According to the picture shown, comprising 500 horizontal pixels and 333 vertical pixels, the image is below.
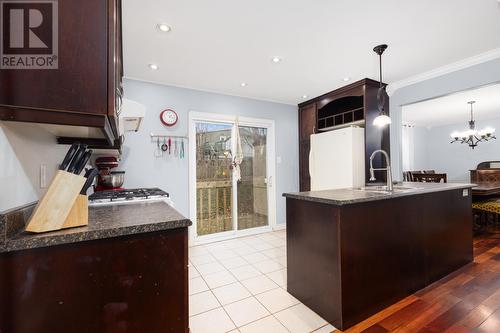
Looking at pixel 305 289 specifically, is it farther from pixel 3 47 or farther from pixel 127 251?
pixel 3 47

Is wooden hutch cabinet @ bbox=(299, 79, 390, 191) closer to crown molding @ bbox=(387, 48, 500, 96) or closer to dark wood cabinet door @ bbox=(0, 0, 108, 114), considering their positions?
crown molding @ bbox=(387, 48, 500, 96)

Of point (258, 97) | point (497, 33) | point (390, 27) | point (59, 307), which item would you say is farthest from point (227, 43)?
point (497, 33)

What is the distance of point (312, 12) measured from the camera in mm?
1919

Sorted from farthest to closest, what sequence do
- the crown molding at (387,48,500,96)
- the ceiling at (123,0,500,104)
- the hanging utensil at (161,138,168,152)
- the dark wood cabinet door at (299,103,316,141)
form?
the dark wood cabinet door at (299,103,316,141)
the hanging utensil at (161,138,168,152)
the crown molding at (387,48,500,96)
the ceiling at (123,0,500,104)

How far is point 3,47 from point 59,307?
3.07ft

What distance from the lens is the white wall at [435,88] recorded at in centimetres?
267

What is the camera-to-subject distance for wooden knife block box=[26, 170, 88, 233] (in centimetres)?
88

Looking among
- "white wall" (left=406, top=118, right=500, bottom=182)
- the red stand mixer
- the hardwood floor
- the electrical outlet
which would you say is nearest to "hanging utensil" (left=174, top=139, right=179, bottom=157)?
the red stand mixer

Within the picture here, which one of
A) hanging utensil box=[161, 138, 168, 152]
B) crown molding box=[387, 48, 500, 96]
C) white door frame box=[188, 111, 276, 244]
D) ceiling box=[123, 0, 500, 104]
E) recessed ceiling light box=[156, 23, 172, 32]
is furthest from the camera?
white door frame box=[188, 111, 276, 244]

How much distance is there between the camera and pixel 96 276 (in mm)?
921

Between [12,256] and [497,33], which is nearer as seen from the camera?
[12,256]

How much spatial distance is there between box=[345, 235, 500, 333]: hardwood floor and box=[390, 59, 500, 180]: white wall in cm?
165

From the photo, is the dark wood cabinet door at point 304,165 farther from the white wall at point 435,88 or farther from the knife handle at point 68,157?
the knife handle at point 68,157

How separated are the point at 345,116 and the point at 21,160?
405 cm
